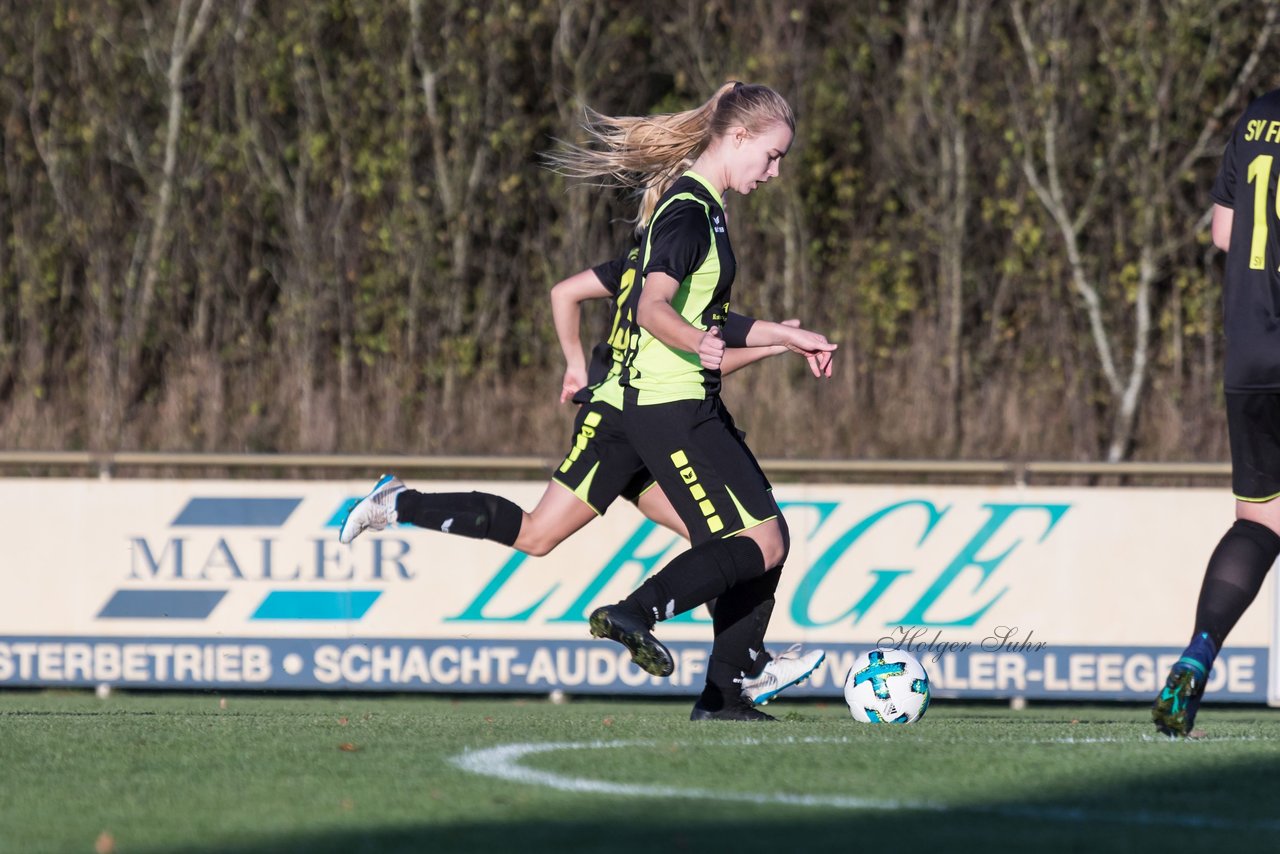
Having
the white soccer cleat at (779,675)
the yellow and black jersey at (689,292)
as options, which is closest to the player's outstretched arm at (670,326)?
the yellow and black jersey at (689,292)

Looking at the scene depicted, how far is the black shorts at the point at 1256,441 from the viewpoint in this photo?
5.27 m

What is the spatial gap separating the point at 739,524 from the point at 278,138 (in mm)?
13415

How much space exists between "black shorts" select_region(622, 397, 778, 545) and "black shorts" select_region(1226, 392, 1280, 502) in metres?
1.48

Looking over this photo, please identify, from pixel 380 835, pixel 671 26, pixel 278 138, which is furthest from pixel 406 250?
pixel 380 835

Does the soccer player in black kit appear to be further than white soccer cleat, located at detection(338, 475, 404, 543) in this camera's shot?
No

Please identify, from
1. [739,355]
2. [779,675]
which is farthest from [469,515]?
[779,675]

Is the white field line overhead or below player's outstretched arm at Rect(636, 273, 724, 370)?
below

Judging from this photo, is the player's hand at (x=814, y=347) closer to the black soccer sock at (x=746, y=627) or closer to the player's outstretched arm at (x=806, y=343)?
the player's outstretched arm at (x=806, y=343)

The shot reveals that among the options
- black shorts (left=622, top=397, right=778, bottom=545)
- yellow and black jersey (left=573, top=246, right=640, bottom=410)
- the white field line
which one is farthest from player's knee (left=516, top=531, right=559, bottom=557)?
the white field line

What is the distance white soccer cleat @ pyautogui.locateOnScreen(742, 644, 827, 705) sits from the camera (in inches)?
239

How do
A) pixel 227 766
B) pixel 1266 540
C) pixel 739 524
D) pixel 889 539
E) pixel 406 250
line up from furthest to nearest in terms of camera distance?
pixel 406 250
pixel 889 539
pixel 739 524
pixel 1266 540
pixel 227 766

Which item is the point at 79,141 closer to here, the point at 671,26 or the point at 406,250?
the point at 406,250

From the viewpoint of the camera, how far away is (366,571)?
1035 centimetres

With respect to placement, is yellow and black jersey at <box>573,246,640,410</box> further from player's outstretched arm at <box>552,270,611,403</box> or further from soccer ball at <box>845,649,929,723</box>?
soccer ball at <box>845,649,929,723</box>
